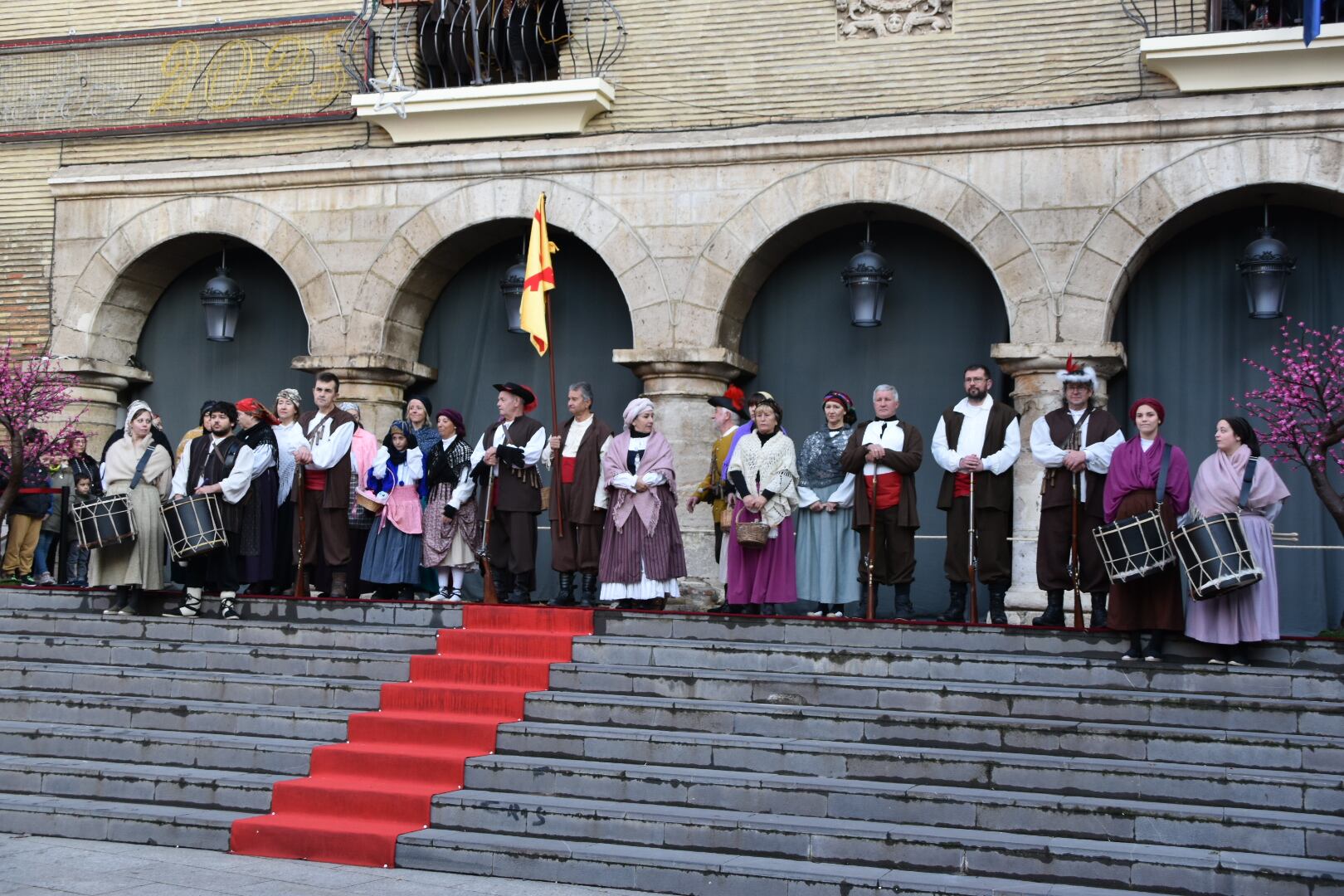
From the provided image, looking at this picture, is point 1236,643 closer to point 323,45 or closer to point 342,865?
point 342,865

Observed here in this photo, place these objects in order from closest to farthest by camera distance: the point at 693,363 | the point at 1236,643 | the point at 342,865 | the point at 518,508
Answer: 1. the point at 342,865
2. the point at 1236,643
3. the point at 518,508
4. the point at 693,363

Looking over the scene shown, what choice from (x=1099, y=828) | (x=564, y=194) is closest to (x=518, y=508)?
(x=564, y=194)

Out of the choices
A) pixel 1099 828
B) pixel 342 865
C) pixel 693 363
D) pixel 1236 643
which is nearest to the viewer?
pixel 1099 828

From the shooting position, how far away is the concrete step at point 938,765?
8.42 meters

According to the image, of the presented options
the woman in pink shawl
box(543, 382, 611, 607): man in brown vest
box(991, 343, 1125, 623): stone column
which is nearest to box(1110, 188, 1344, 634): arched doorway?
box(991, 343, 1125, 623): stone column

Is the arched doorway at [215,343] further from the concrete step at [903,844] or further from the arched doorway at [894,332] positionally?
the concrete step at [903,844]

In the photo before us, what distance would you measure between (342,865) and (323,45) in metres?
9.06

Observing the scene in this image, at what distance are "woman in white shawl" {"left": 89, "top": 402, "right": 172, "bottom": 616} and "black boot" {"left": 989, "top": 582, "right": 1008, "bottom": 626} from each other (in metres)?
6.27

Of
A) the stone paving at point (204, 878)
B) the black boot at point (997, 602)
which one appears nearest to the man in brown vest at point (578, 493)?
the black boot at point (997, 602)

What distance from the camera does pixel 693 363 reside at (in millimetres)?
13984

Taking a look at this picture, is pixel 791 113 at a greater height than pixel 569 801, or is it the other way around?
pixel 791 113

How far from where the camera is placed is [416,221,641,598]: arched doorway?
15.0m

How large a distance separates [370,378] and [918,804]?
793cm

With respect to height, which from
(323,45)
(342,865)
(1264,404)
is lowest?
(342,865)
